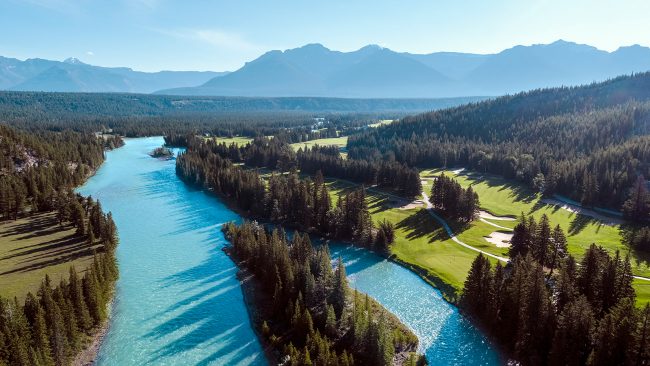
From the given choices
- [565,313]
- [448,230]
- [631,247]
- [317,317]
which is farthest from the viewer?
[448,230]

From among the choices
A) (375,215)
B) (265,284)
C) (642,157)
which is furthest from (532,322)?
(642,157)

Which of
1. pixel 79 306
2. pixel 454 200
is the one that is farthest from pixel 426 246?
pixel 79 306

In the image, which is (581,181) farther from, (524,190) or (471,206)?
(471,206)

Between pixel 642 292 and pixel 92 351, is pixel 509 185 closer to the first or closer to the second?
pixel 642 292

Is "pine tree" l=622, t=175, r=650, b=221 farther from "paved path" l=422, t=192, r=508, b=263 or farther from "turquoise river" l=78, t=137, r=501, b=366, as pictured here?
"turquoise river" l=78, t=137, r=501, b=366

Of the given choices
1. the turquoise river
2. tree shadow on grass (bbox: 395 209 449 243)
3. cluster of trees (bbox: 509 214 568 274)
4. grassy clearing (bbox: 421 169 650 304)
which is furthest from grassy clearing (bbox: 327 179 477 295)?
cluster of trees (bbox: 509 214 568 274)

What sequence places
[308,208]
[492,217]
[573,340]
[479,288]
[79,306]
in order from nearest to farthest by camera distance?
[573,340] → [79,306] → [479,288] → [308,208] → [492,217]
